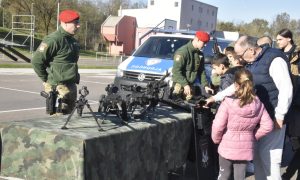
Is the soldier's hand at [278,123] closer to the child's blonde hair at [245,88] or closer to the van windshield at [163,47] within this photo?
the child's blonde hair at [245,88]

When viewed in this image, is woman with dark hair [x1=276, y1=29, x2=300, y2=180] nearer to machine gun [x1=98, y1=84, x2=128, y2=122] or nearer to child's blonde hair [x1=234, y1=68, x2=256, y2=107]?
child's blonde hair [x1=234, y1=68, x2=256, y2=107]

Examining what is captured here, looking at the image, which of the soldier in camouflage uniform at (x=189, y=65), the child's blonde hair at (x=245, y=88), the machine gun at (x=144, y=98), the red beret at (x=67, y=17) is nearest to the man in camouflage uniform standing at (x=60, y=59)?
the red beret at (x=67, y=17)

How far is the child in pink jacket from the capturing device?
421cm

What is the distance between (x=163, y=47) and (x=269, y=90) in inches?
240

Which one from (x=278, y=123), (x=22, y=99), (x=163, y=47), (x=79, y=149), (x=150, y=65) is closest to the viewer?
(x=79, y=149)

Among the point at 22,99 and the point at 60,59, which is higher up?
the point at 60,59

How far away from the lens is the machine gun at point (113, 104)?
385cm

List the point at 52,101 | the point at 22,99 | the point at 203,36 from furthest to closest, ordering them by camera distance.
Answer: the point at 22,99
the point at 203,36
the point at 52,101

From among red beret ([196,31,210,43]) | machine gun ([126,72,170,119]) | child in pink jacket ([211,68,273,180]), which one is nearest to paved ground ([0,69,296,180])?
child in pink jacket ([211,68,273,180])

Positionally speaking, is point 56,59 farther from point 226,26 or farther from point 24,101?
point 226,26

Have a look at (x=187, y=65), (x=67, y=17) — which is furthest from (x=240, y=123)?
(x=187, y=65)

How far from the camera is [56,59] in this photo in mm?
5094

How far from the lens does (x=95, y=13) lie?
66.5 m

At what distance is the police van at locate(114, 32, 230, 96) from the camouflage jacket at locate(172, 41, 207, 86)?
222cm
